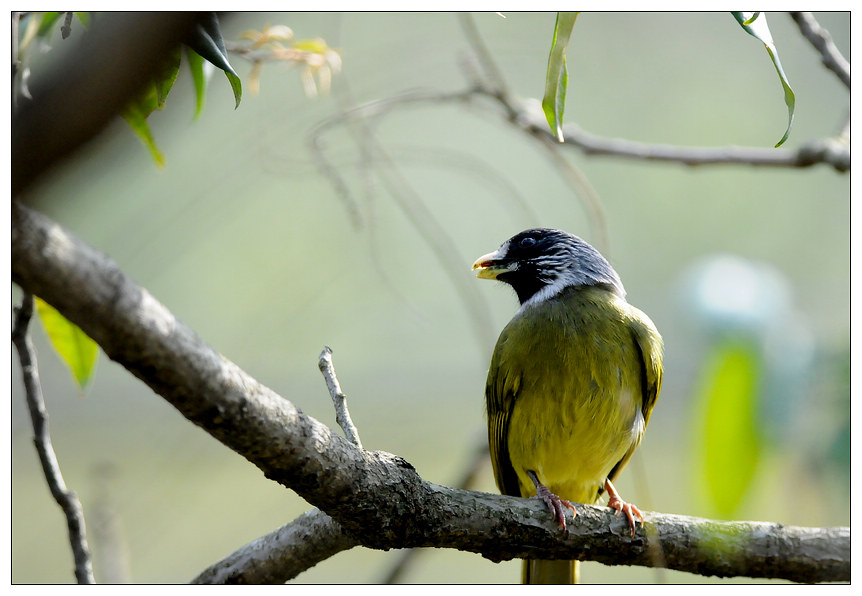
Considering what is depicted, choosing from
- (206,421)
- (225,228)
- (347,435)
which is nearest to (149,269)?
(225,228)

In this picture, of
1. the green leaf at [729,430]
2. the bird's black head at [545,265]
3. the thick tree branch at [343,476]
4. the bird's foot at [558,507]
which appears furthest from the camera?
the bird's black head at [545,265]

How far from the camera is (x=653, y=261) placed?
4250 mm

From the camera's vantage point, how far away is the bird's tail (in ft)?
8.52

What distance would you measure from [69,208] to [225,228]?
3.05 meters

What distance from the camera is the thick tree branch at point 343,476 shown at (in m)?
0.98

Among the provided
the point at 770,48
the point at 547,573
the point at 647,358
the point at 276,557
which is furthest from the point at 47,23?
the point at 547,573

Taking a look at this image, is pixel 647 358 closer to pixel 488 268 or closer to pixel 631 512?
pixel 631 512

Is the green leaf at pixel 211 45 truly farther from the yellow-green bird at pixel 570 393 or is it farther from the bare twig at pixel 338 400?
the yellow-green bird at pixel 570 393

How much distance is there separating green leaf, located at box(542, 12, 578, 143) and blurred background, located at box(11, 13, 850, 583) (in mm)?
358

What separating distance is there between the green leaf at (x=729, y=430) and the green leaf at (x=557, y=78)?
58 centimetres

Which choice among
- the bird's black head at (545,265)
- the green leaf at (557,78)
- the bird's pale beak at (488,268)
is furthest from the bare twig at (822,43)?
the bird's pale beak at (488,268)

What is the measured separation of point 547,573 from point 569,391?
65 centimetres

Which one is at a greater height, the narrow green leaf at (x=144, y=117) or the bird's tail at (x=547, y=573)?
the narrow green leaf at (x=144, y=117)

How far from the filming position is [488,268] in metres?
2.88
